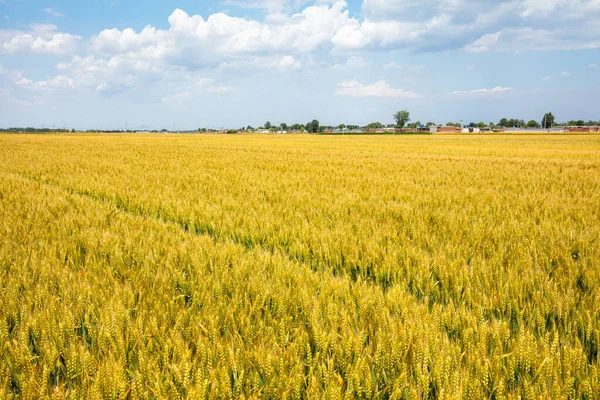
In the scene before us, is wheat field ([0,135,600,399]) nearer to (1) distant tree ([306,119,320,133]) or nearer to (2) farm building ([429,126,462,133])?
(2) farm building ([429,126,462,133])

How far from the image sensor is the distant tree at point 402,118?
546 ft

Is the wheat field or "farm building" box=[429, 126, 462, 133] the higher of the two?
"farm building" box=[429, 126, 462, 133]

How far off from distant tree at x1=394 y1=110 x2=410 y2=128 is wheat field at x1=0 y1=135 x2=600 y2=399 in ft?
567

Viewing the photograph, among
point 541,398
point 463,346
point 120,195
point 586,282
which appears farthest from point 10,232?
point 586,282

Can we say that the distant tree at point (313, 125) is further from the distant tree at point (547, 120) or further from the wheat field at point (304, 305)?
the wheat field at point (304, 305)

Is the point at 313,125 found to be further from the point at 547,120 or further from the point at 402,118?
the point at 547,120

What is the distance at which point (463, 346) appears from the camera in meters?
1.79

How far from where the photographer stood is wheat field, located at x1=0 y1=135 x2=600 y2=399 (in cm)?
146

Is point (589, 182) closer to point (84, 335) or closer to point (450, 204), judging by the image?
point (450, 204)

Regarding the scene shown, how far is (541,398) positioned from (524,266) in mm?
1759

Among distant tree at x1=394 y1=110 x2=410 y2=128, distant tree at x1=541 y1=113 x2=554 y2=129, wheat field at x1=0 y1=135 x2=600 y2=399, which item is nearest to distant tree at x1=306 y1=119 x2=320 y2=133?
distant tree at x1=394 y1=110 x2=410 y2=128

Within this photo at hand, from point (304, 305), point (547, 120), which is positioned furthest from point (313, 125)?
point (304, 305)

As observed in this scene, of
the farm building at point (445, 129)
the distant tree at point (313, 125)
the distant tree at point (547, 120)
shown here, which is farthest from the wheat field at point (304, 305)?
the distant tree at point (547, 120)

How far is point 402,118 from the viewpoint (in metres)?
168
